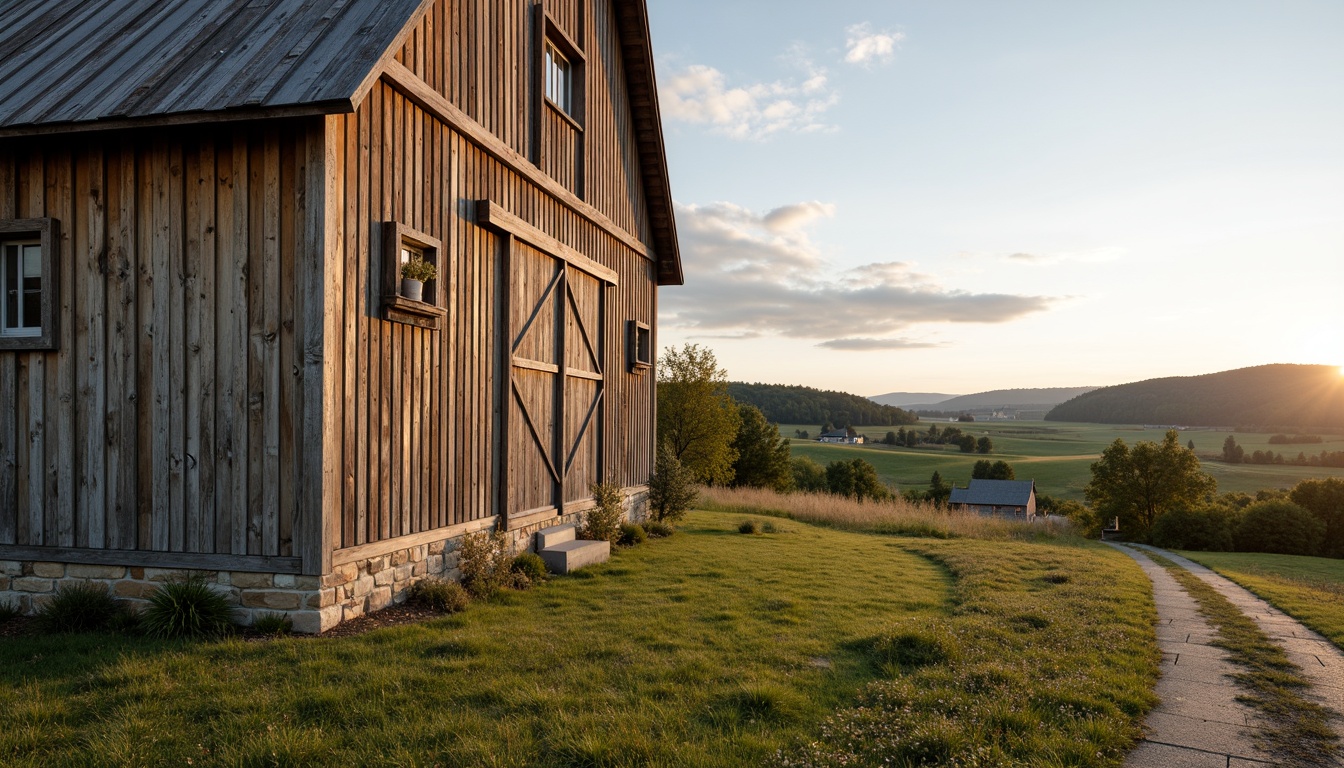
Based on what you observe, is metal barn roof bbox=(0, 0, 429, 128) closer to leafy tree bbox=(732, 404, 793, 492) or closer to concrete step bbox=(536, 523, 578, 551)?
concrete step bbox=(536, 523, 578, 551)

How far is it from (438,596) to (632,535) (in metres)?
5.38

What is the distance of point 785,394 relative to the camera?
3748 inches

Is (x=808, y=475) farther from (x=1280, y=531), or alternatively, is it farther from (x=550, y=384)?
(x=550, y=384)

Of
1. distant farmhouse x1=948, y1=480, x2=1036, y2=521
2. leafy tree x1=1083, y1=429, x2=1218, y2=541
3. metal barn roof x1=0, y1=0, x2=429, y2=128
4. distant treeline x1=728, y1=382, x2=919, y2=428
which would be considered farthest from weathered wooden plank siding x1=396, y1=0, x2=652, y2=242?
distant treeline x1=728, y1=382, x2=919, y2=428

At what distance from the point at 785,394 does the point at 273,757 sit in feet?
304

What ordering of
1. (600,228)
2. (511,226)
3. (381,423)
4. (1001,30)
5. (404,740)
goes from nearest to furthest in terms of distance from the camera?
(404,740)
(381,423)
(511,226)
(1001,30)
(600,228)

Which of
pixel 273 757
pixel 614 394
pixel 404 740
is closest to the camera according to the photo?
pixel 273 757

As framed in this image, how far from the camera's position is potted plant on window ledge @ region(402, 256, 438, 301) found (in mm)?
7352

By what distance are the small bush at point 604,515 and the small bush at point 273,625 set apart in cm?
543

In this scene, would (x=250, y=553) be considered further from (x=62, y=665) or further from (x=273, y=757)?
(x=273, y=757)

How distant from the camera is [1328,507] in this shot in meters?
39.0


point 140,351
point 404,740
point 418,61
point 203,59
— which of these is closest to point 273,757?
point 404,740

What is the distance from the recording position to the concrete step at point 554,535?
10.2 meters

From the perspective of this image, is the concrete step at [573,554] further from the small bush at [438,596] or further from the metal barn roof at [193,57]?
the metal barn roof at [193,57]
